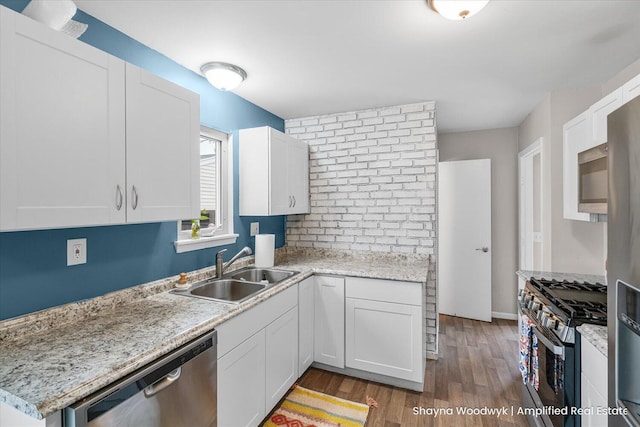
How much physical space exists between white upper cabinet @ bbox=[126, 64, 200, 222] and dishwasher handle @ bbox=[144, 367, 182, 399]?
→ 2.41 ft

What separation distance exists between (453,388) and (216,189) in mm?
2536

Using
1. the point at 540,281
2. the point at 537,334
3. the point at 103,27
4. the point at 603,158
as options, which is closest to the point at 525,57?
the point at 603,158

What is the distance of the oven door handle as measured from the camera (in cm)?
146

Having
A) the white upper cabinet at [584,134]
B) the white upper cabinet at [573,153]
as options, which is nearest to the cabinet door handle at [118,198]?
the white upper cabinet at [584,134]

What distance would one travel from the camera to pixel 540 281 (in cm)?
209

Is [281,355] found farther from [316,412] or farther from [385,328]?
[385,328]

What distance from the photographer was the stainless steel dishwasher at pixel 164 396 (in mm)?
1004

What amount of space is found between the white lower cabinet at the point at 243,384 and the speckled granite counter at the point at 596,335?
166 centimetres

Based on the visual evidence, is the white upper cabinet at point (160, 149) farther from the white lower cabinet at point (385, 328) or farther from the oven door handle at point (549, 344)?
the oven door handle at point (549, 344)

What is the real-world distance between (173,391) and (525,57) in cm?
282

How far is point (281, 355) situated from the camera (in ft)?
7.12

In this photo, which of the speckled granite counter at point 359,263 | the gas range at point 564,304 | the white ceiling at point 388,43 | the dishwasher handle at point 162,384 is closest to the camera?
the dishwasher handle at point 162,384

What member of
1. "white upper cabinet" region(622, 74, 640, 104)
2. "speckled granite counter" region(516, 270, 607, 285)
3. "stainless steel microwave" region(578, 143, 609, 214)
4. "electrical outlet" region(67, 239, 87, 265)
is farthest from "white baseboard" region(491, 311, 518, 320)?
"electrical outlet" region(67, 239, 87, 265)

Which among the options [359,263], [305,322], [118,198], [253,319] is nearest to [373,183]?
[359,263]
